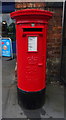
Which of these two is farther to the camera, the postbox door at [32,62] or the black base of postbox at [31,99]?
the black base of postbox at [31,99]

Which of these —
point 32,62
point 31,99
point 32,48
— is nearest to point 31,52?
point 32,48

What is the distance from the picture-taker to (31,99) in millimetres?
2566

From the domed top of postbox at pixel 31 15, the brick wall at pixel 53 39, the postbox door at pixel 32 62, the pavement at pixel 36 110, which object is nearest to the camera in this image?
the domed top of postbox at pixel 31 15

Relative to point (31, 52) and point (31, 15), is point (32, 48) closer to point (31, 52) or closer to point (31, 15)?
point (31, 52)

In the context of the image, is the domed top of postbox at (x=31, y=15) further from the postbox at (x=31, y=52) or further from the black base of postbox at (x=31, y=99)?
the black base of postbox at (x=31, y=99)

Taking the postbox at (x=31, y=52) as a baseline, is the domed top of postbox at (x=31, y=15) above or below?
above

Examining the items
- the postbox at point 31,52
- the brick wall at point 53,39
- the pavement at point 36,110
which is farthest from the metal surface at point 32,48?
the brick wall at point 53,39

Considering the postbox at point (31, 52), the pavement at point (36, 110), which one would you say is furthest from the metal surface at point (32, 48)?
the pavement at point (36, 110)

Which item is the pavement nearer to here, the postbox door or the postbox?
the postbox

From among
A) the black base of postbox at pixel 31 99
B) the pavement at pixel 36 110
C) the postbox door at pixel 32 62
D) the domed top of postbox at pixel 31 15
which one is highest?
the domed top of postbox at pixel 31 15

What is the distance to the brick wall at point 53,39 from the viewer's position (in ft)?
10.6

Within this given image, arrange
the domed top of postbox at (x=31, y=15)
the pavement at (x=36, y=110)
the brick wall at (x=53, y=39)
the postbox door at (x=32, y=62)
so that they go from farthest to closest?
the brick wall at (x=53, y=39), the pavement at (x=36, y=110), the postbox door at (x=32, y=62), the domed top of postbox at (x=31, y=15)

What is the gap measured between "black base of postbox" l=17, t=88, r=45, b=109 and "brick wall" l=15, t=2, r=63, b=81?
3.63ft

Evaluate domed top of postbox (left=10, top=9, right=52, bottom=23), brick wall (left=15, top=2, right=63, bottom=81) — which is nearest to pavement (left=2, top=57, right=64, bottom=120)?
brick wall (left=15, top=2, right=63, bottom=81)
